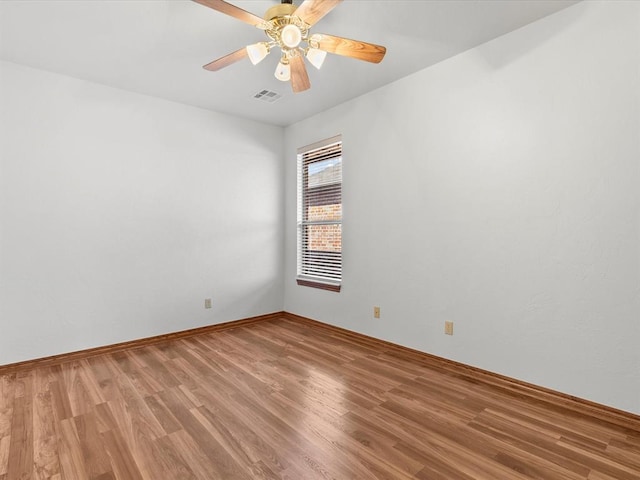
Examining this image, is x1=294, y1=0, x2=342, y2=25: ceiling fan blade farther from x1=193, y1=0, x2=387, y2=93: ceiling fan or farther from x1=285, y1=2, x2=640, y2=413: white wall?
x1=285, y1=2, x2=640, y2=413: white wall

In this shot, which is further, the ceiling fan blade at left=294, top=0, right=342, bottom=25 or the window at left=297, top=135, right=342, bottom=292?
the window at left=297, top=135, right=342, bottom=292

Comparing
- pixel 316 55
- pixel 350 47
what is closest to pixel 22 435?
pixel 316 55

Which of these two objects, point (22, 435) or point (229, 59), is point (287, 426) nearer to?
point (22, 435)

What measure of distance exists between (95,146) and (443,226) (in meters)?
3.52

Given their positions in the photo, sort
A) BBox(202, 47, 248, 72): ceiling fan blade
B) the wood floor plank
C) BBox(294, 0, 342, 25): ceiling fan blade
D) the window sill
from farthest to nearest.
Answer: the window sill → BBox(202, 47, 248, 72): ceiling fan blade → BBox(294, 0, 342, 25): ceiling fan blade → the wood floor plank

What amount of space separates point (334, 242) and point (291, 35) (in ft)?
8.43

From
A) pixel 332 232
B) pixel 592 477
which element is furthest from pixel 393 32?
pixel 592 477

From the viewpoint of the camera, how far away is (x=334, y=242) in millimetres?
Answer: 4172

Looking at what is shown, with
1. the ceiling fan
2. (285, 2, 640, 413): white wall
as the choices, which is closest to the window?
(285, 2, 640, 413): white wall

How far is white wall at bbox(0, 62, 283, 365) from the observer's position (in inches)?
118

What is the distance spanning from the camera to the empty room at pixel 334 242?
6.37ft

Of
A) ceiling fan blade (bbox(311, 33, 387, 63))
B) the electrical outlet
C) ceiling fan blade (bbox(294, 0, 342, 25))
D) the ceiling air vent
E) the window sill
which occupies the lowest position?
the electrical outlet

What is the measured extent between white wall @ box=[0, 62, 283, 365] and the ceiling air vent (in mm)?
753

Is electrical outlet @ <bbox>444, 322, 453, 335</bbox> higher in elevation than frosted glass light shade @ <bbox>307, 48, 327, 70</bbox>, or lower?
lower
